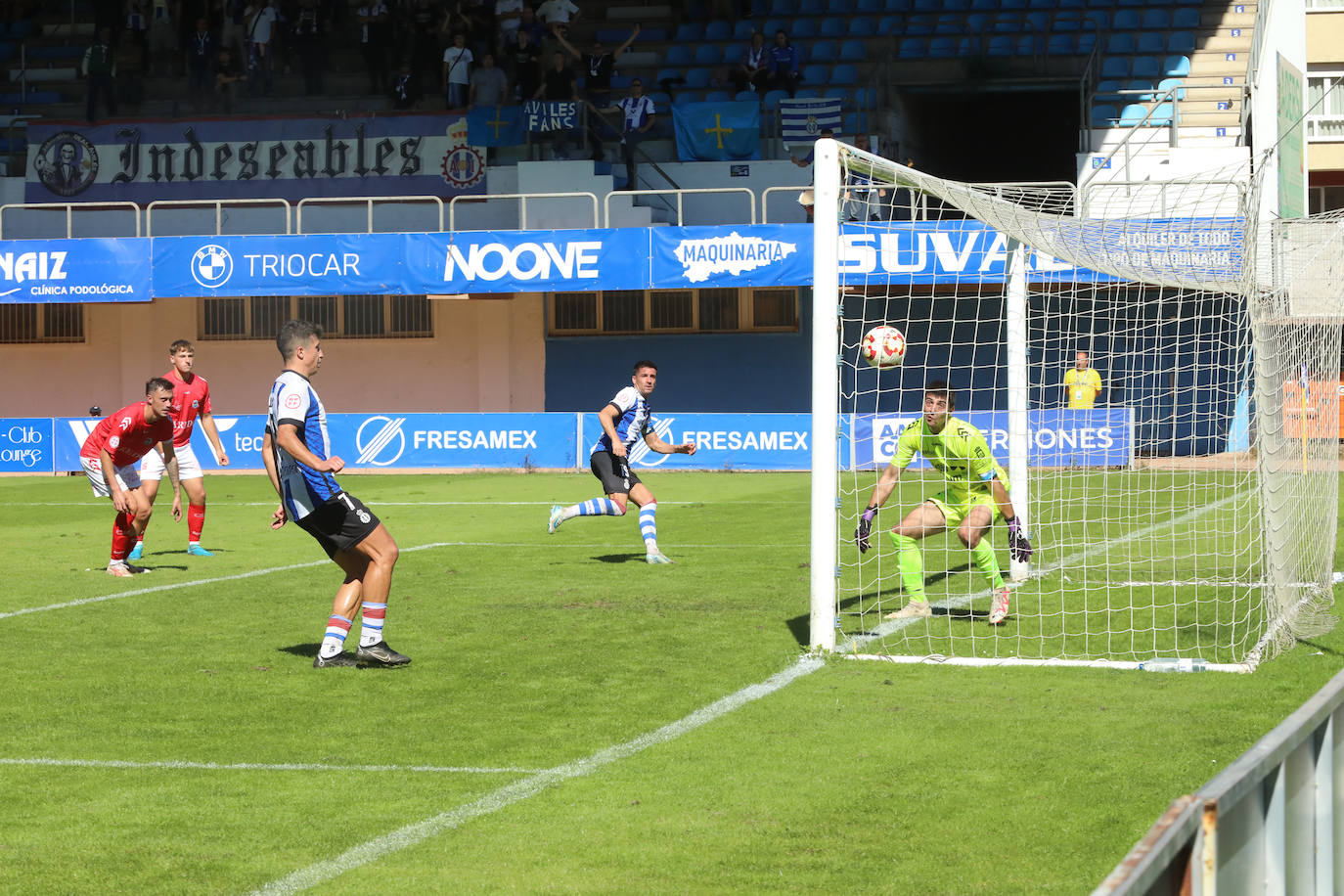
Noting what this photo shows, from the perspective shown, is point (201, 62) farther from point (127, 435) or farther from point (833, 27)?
point (127, 435)

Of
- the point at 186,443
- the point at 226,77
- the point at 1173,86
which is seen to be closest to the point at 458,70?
the point at 226,77

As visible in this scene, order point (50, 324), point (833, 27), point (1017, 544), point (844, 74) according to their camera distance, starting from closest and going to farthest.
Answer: point (1017, 544), point (844, 74), point (833, 27), point (50, 324)

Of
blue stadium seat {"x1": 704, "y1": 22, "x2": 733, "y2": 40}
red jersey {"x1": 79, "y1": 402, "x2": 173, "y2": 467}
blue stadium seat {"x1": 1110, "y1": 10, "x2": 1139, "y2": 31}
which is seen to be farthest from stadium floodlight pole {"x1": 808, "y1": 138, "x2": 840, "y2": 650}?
blue stadium seat {"x1": 1110, "y1": 10, "x2": 1139, "y2": 31}

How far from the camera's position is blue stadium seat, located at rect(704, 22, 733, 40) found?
110 feet

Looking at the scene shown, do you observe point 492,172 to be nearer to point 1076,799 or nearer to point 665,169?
point 665,169

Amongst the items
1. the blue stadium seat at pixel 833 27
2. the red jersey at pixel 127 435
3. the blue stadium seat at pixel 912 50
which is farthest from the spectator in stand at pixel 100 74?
the red jersey at pixel 127 435

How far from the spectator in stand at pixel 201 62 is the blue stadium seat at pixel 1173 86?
1943 centimetres

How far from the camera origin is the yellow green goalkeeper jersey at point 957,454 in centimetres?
1017

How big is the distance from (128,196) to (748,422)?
49.8 feet

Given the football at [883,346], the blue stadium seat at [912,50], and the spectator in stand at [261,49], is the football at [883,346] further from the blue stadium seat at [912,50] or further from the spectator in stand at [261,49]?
the spectator in stand at [261,49]

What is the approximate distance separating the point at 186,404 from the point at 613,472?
155 inches

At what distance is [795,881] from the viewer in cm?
491

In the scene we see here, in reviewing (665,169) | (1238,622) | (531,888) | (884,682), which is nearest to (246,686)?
(884,682)

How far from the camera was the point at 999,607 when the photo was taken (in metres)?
10.1
